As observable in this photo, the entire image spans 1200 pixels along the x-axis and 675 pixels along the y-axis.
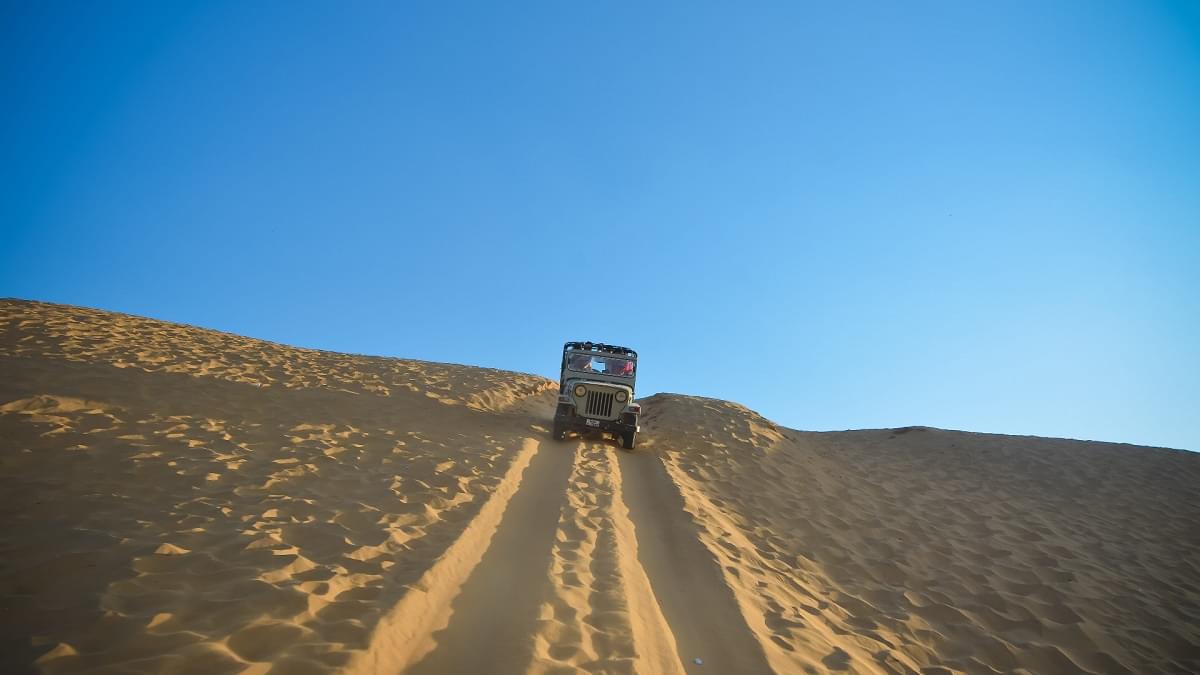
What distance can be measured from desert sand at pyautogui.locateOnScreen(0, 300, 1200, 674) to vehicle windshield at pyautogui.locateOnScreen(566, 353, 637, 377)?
6.19ft

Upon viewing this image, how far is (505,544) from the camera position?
580 cm

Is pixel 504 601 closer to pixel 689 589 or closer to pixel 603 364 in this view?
pixel 689 589

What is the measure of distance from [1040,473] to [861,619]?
11.7m

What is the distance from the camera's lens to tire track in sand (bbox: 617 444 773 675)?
412 cm

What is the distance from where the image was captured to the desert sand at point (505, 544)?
370 centimetres

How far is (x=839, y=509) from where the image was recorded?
988cm

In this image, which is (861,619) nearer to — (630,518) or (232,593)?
(630,518)

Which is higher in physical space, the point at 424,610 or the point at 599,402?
the point at 599,402

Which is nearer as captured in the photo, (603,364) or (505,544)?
(505,544)

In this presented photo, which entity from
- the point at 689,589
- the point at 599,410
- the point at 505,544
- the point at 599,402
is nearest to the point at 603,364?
the point at 599,402

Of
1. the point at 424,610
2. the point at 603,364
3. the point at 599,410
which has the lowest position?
the point at 424,610

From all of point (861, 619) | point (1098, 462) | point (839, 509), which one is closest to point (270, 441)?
point (861, 619)

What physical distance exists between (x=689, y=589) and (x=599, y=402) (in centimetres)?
722

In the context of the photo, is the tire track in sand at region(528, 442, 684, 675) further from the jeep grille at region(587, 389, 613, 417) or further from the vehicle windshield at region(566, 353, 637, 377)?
the vehicle windshield at region(566, 353, 637, 377)
